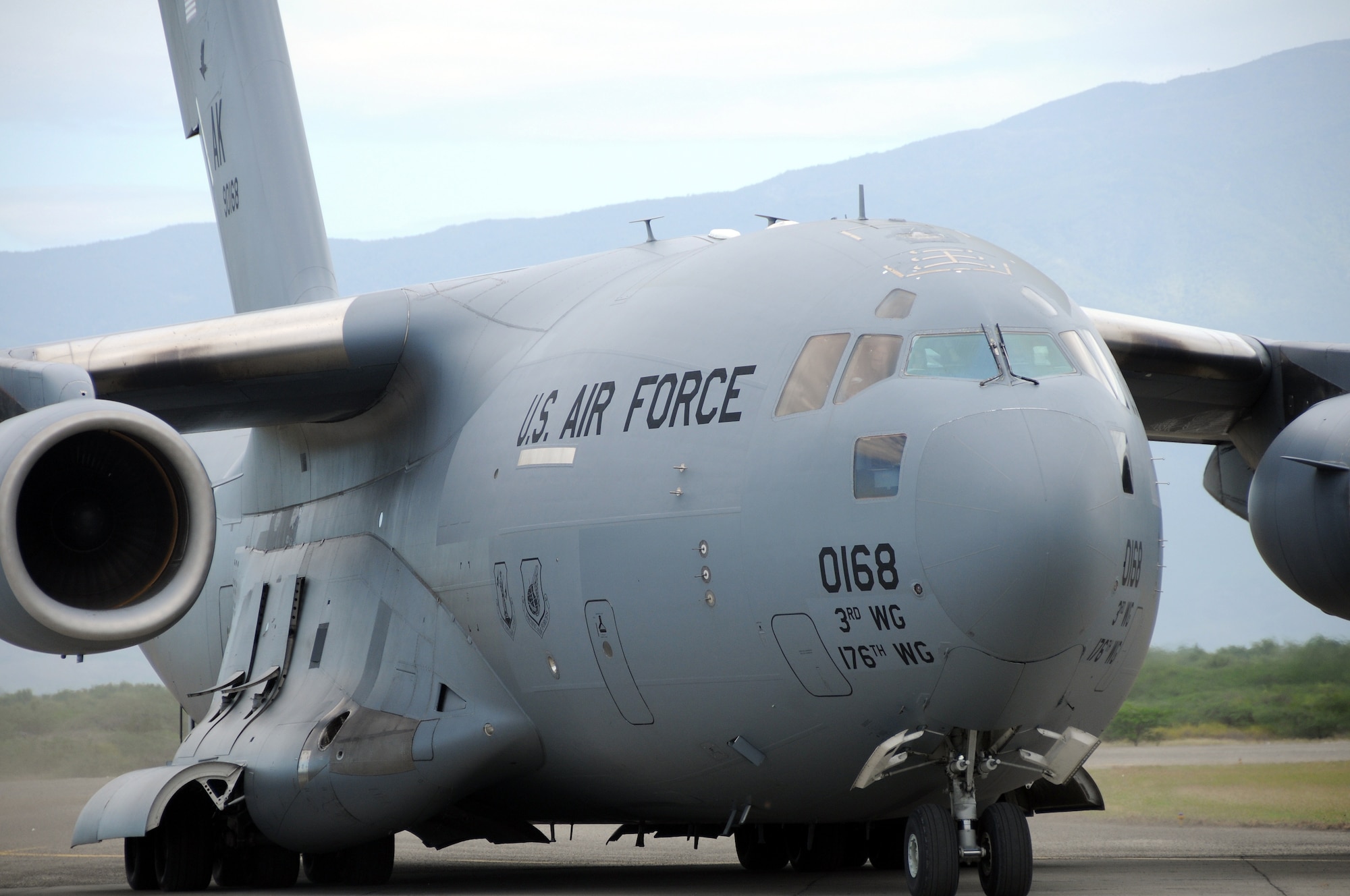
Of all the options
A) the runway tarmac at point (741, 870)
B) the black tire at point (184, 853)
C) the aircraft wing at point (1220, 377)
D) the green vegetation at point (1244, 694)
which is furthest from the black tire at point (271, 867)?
the green vegetation at point (1244, 694)

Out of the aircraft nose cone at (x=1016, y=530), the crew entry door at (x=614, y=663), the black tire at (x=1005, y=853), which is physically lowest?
the black tire at (x=1005, y=853)

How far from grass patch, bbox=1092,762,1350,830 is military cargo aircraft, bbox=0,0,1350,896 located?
3777 mm

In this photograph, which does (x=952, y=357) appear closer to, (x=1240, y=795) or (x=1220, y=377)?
(x=1220, y=377)

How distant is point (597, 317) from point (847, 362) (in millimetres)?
2074

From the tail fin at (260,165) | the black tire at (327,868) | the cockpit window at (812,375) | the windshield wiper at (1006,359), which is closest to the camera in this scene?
the windshield wiper at (1006,359)

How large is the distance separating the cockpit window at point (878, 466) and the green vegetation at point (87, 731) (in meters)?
15.8

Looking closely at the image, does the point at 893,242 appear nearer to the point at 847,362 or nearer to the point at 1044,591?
the point at 847,362

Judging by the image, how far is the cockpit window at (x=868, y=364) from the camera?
6977 mm

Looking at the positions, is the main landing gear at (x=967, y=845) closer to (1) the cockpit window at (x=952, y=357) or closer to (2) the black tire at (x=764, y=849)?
(1) the cockpit window at (x=952, y=357)

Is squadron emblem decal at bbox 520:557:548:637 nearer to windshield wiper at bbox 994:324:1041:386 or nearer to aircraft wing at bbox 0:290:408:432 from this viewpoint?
aircraft wing at bbox 0:290:408:432

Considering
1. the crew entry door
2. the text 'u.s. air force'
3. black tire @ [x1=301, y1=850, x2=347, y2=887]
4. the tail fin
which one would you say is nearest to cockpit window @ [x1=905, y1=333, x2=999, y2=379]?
the text 'u.s. air force'

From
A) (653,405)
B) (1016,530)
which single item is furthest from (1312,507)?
(653,405)

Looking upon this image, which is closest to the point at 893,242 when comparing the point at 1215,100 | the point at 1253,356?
the point at 1253,356

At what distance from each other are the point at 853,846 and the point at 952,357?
419 centimetres
